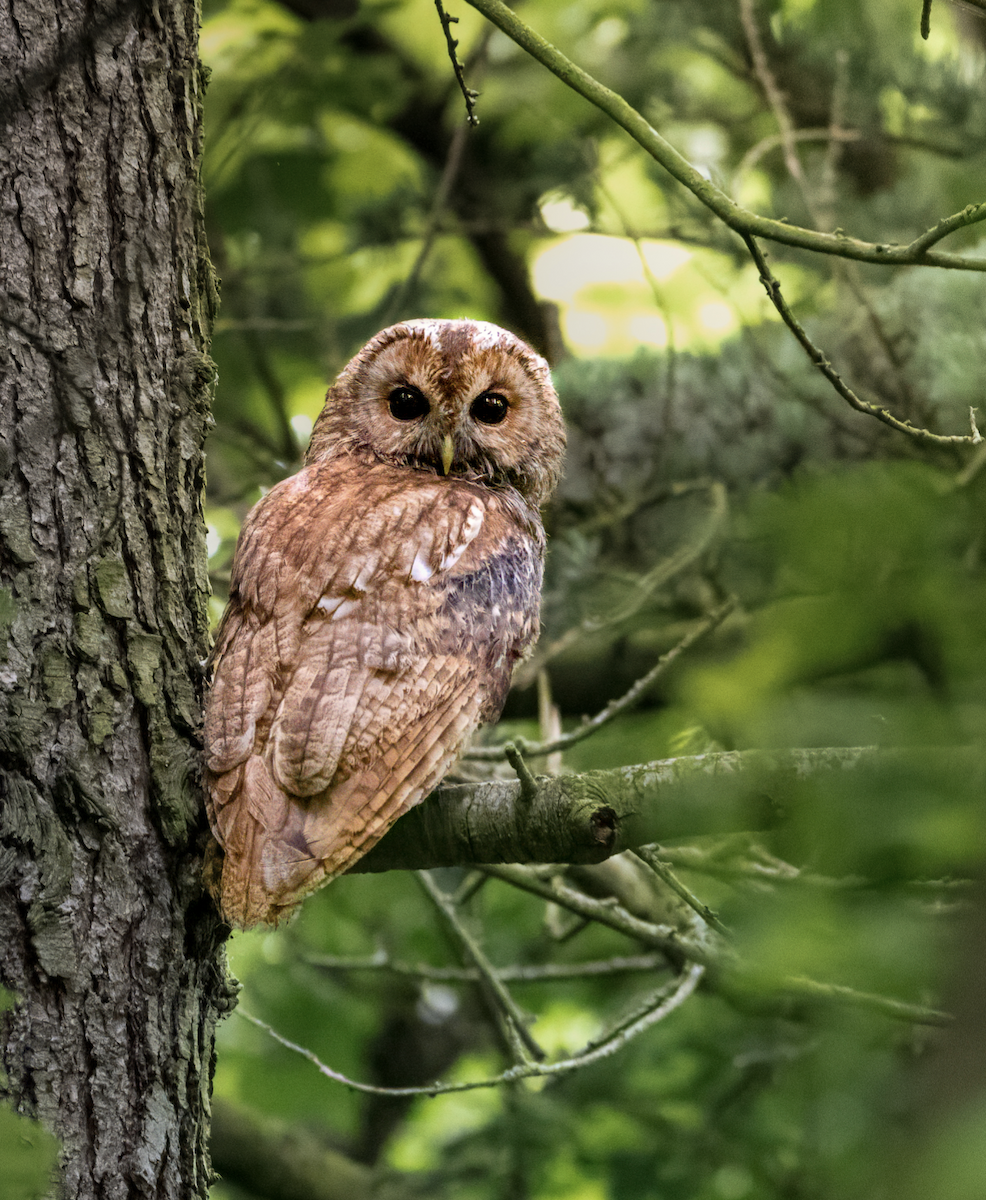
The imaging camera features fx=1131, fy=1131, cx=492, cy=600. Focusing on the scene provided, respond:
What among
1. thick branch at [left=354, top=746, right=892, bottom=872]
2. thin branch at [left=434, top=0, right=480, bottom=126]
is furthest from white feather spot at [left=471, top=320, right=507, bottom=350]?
thick branch at [left=354, top=746, right=892, bottom=872]

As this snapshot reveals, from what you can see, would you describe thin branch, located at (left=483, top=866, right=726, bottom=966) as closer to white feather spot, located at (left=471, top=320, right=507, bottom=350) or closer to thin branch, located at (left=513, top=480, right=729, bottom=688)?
thin branch, located at (left=513, top=480, right=729, bottom=688)

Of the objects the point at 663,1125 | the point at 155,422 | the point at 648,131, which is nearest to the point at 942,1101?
the point at 648,131

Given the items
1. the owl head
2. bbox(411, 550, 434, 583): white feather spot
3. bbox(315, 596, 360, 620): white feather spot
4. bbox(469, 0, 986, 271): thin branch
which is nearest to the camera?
bbox(469, 0, 986, 271): thin branch

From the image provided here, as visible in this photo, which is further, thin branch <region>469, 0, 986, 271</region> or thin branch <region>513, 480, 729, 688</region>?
thin branch <region>513, 480, 729, 688</region>

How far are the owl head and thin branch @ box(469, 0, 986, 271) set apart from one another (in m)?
0.97

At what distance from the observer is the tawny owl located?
5.92 ft

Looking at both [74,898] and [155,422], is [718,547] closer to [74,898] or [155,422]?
[155,422]

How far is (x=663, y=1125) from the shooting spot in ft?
11.0

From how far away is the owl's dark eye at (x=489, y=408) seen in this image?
2.84 m

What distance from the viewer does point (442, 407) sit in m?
2.72

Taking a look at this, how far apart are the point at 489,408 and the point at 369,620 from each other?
3.35 feet

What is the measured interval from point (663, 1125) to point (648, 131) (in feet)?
9.11

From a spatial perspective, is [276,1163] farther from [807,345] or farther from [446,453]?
[807,345]

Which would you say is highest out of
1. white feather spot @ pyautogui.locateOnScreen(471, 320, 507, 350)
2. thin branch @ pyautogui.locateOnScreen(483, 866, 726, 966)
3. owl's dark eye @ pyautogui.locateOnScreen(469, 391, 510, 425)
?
white feather spot @ pyautogui.locateOnScreen(471, 320, 507, 350)
